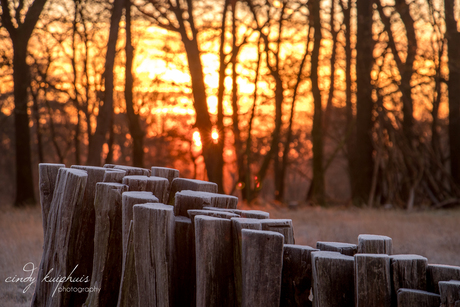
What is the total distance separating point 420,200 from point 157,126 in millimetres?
12142

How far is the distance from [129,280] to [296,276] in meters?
0.94

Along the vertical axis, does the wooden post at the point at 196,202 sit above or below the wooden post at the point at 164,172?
below

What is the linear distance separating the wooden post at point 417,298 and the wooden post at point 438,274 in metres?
0.08

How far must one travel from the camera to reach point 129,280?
2152mm

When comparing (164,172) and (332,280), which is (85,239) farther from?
(332,280)

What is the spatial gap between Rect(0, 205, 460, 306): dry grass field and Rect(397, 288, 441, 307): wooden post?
2915mm

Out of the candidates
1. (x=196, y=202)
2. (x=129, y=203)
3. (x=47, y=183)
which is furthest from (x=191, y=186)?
(x=47, y=183)

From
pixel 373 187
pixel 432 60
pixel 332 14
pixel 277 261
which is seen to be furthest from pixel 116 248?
pixel 332 14

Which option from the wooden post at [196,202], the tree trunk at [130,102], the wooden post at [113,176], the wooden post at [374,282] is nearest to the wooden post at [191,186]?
the wooden post at [196,202]

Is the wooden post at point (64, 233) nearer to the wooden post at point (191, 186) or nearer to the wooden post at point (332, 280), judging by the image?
the wooden post at point (191, 186)

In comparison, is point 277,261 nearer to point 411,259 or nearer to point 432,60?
point 411,259

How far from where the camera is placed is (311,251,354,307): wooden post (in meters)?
1.69

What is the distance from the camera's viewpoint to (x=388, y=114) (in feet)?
32.1

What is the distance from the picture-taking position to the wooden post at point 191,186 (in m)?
2.76
